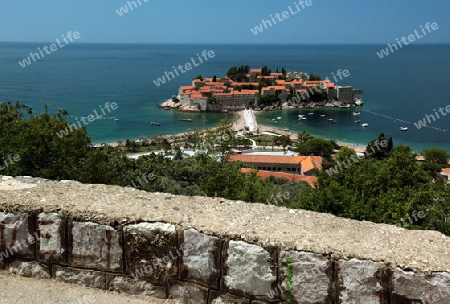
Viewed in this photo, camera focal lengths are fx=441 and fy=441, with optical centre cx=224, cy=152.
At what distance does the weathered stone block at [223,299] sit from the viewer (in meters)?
3.97

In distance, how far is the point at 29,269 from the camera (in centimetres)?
445

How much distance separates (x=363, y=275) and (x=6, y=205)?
11.3ft

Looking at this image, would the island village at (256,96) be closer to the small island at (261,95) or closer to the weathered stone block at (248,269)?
the small island at (261,95)

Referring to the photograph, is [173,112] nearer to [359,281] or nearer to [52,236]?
[52,236]

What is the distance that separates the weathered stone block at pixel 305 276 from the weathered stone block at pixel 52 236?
84.5 inches

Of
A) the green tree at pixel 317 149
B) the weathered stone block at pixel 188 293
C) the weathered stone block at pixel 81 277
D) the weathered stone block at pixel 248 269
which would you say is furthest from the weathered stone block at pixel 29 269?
the green tree at pixel 317 149

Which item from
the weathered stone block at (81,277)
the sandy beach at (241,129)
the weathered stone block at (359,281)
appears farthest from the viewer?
the sandy beach at (241,129)

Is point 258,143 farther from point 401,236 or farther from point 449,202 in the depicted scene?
point 401,236

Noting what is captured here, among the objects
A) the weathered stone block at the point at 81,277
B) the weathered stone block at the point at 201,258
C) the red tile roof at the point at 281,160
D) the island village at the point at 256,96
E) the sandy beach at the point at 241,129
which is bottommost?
the red tile roof at the point at 281,160

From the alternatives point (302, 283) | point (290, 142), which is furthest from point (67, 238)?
point (290, 142)

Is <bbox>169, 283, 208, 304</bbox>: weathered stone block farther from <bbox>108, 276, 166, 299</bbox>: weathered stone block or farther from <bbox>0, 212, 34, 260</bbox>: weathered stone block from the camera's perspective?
<bbox>0, 212, 34, 260</bbox>: weathered stone block

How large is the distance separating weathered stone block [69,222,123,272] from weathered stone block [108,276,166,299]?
0.11 meters

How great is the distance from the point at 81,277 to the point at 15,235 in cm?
80

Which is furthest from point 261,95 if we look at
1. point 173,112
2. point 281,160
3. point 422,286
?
point 422,286
